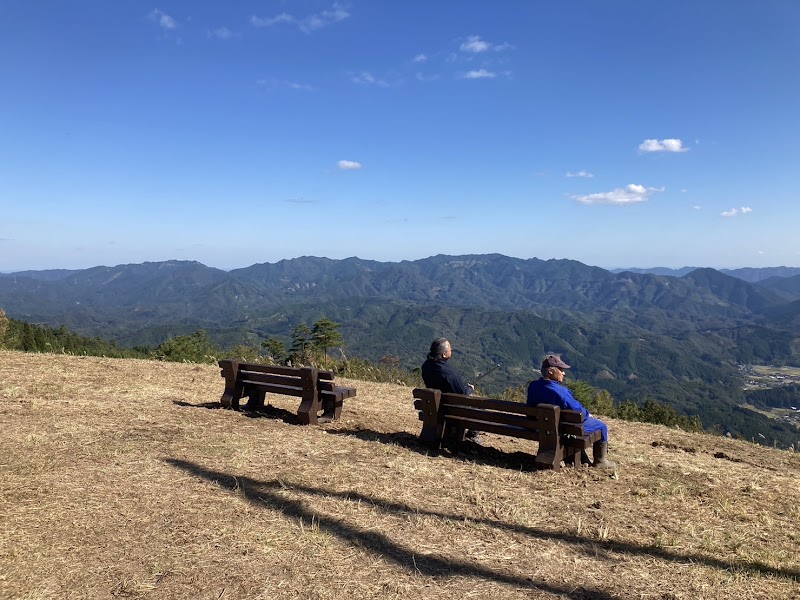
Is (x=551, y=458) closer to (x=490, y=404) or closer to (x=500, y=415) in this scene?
(x=500, y=415)

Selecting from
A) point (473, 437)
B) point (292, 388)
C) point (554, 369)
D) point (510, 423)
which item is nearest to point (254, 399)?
point (292, 388)

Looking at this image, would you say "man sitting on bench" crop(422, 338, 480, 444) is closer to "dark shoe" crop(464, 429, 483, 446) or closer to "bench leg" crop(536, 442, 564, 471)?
"dark shoe" crop(464, 429, 483, 446)

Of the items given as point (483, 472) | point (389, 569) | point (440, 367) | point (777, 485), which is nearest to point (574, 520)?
point (483, 472)

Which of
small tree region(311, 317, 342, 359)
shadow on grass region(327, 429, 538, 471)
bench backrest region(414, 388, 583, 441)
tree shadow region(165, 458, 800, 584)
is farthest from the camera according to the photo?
small tree region(311, 317, 342, 359)

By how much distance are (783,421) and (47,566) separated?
167 meters

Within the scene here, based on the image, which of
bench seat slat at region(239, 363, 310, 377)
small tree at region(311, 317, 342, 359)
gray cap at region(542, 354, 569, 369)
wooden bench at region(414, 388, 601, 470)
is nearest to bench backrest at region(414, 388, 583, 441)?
wooden bench at region(414, 388, 601, 470)

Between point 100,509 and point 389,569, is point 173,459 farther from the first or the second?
point 389,569

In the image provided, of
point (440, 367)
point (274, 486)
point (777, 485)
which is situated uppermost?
point (440, 367)

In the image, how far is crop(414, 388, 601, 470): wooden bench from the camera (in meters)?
6.12

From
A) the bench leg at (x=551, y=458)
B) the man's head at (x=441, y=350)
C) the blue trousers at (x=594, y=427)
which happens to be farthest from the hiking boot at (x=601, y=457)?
the man's head at (x=441, y=350)

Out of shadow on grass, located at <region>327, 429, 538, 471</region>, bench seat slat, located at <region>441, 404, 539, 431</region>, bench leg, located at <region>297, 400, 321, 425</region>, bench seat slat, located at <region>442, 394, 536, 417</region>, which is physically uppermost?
bench seat slat, located at <region>442, 394, 536, 417</region>

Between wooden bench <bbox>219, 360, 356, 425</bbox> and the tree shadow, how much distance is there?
2583 mm

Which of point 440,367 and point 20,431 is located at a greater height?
point 440,367

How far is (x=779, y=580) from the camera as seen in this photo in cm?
384
